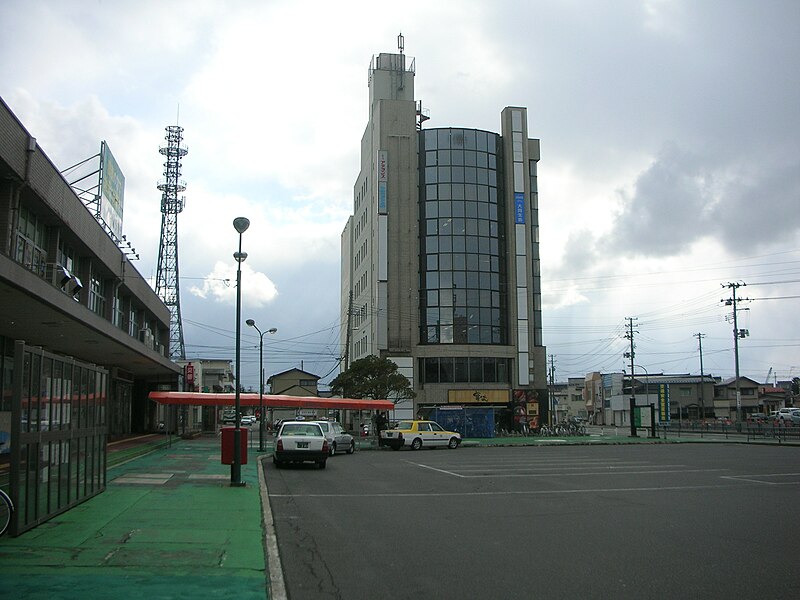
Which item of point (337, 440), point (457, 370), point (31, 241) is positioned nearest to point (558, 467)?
point (337, 440)

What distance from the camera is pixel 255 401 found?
38.7 m

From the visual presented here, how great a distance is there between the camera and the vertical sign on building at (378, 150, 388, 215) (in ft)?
218

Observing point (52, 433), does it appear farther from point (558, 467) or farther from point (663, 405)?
point (663, 405)

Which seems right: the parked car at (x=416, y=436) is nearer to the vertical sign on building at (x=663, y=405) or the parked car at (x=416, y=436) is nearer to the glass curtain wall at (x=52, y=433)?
the glass curtain wall at (x=52, y=433)

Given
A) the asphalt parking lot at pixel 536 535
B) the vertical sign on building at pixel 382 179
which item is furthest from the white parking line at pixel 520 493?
the vertical sign on building at pixel 382 179

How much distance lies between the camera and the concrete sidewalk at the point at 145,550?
7.67 m

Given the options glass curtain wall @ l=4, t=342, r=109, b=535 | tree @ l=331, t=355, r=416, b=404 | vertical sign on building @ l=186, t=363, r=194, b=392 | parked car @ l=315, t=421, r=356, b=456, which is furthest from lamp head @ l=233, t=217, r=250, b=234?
vertical sign on building @ l=186, t=363, r=194, b=392

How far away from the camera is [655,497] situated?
17219 millimetres

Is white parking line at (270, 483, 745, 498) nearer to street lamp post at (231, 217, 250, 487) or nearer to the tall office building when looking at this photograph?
street lamp post at (231, 217, 250, 487)

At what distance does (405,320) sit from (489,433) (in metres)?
14.7

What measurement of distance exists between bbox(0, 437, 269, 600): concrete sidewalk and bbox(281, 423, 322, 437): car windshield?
30.1 feet

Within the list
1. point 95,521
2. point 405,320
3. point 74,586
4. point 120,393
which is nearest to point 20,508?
point 95,521

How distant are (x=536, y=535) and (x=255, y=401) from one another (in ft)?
95.0

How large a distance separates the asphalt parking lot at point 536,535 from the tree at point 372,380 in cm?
2971
